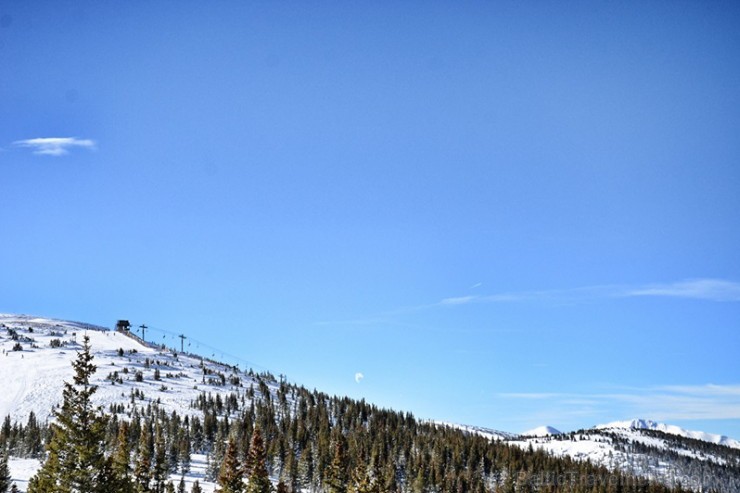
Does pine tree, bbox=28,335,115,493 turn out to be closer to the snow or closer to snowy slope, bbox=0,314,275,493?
the snow

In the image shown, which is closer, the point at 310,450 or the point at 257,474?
the point at 257,474

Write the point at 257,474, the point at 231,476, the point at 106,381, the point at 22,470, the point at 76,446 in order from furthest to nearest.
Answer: the point at 106,381
the point at 22,470
the point at 231,476
the point at 257,474
the point at 76,446

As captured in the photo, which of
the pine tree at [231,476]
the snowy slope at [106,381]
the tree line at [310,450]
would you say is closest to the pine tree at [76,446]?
the tree line at [310,450]

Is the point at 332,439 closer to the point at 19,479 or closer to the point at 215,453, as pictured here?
the point at 215,453

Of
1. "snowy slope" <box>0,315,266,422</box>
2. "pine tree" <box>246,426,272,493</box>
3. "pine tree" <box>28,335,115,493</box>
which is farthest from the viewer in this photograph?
"snowy slope" <box>0,315,266,422</box>

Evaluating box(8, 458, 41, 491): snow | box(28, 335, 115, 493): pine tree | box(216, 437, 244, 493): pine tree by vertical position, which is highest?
box(28, 335, 115, 493): pine tree

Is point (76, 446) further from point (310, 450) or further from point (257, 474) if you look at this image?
point (310, 450)

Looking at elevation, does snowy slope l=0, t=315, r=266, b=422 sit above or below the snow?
above

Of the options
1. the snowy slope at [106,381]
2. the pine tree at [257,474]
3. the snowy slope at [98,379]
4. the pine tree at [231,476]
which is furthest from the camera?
the snowy slope at [98,379]

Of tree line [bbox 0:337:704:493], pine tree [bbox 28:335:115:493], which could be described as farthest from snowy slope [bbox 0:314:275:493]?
pine tree [bbox 28:335:115:493]

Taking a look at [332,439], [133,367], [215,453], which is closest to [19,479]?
[215,453]

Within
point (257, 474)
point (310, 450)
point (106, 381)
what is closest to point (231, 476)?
point (257, 474)

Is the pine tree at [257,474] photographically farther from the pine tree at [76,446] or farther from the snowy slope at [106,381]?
the snowy slope at [106,381]

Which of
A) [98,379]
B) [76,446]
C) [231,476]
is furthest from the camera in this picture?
[98,379]
